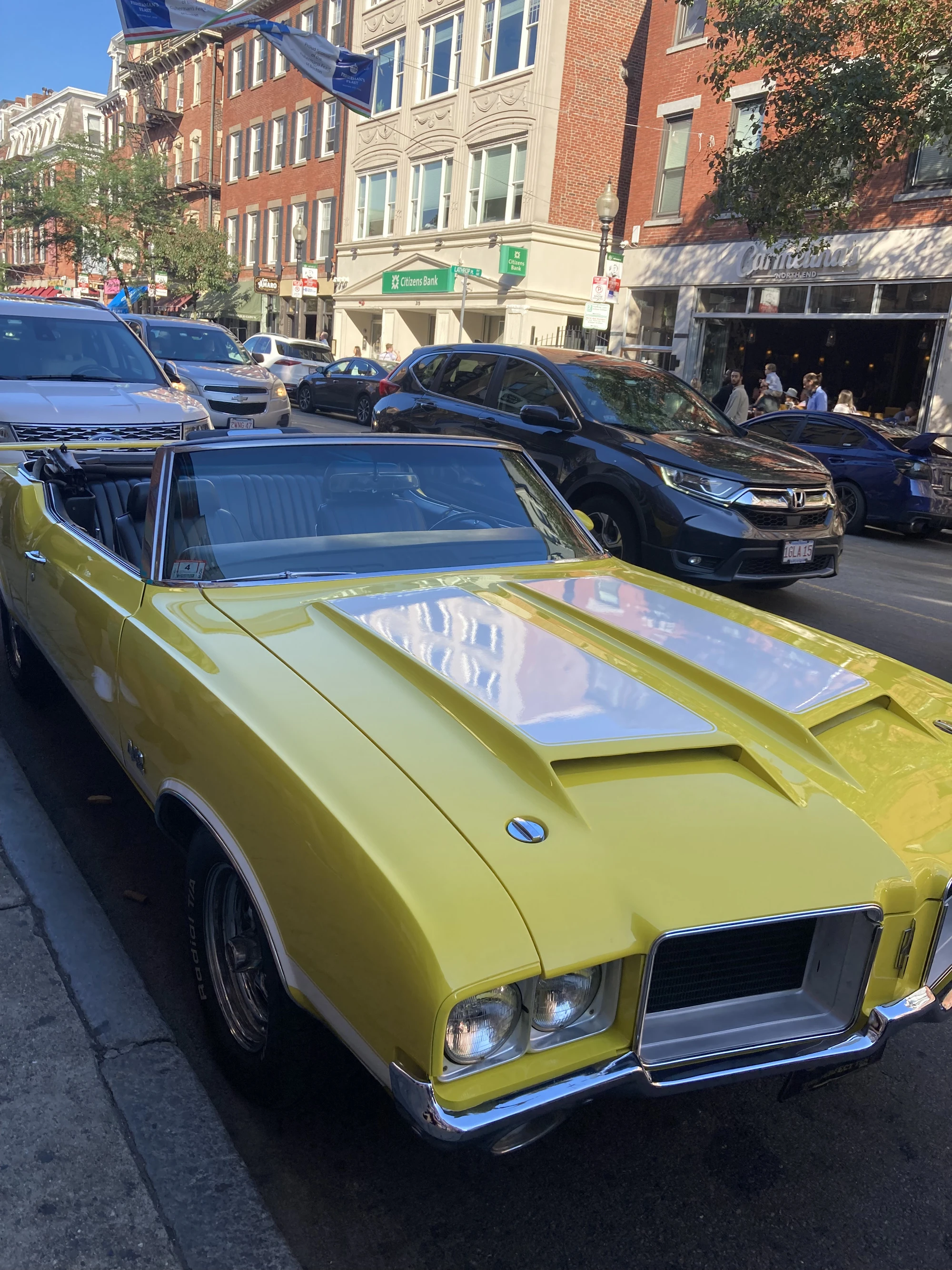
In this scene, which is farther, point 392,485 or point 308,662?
point 392,485

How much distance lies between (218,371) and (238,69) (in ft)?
117

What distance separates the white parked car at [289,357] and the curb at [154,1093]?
22.0 meters

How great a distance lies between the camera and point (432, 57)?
3048 cm

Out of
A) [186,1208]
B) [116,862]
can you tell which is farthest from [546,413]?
[186,1208]

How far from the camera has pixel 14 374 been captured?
8188 mm

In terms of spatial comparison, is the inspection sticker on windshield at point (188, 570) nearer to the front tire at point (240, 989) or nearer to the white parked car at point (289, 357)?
the front tire at point (240, 989)

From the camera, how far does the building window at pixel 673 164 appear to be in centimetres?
2309

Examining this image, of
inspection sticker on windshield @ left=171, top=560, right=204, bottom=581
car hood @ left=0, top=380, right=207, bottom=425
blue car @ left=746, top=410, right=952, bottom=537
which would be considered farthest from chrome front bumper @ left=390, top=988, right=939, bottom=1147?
blue car @ left=746, top=410, right=952, bottom=537

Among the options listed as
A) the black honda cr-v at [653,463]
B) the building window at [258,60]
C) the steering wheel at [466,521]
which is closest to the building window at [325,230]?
the building window at [258,60]

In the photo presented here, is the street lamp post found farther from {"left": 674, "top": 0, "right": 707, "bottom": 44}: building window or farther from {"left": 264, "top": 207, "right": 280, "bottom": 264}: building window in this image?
{"left": 674, "top": 0, "right": 707, "bottom": 44}: building window

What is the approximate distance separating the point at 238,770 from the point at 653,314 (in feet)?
80.0

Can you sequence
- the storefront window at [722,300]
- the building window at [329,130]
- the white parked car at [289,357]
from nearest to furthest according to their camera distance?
the storefront window at [722,300] < the white parked car at [289,357] < the building window at [329,130]

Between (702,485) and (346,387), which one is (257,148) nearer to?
(346,387)

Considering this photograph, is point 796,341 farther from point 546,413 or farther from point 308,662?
point 308,662
